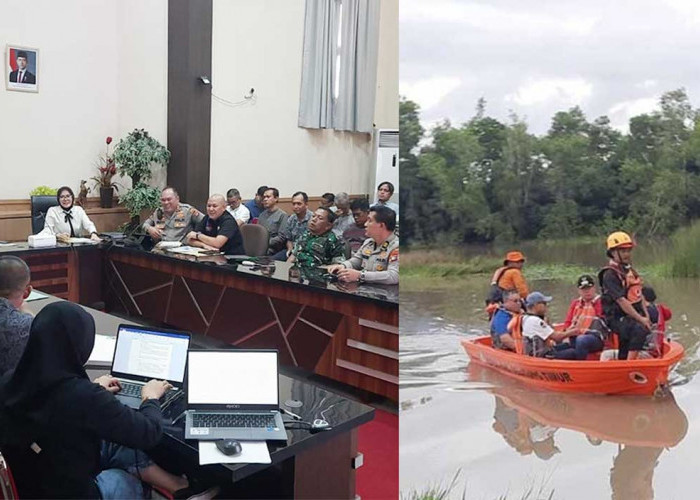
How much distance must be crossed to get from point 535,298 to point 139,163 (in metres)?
4.76

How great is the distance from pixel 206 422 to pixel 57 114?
15.0ft

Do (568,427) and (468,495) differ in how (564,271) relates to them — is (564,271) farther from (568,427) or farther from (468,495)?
→ (468,495)

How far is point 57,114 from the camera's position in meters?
5.54

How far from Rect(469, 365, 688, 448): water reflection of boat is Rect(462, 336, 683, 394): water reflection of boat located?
0.02 meters

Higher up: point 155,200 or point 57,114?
point 57,114

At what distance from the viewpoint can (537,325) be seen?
4.33ft

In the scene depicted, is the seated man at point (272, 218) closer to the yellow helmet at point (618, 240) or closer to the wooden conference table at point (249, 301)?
the wooden conference table at point (249, 301)

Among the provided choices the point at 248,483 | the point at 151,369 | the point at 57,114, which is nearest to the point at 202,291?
the point at 151,369

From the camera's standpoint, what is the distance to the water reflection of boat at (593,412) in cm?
138

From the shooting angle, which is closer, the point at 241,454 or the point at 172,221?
the point at 241,454

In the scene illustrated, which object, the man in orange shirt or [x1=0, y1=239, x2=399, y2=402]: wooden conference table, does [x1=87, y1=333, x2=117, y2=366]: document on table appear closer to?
[x1=0, y1=239, x2=399, y2=402]: wooden conference table

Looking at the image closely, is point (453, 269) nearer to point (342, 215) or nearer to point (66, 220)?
point (342, 215)

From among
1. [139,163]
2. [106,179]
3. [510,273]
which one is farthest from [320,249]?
[106,179]

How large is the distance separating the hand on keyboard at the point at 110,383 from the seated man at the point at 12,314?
228mm
